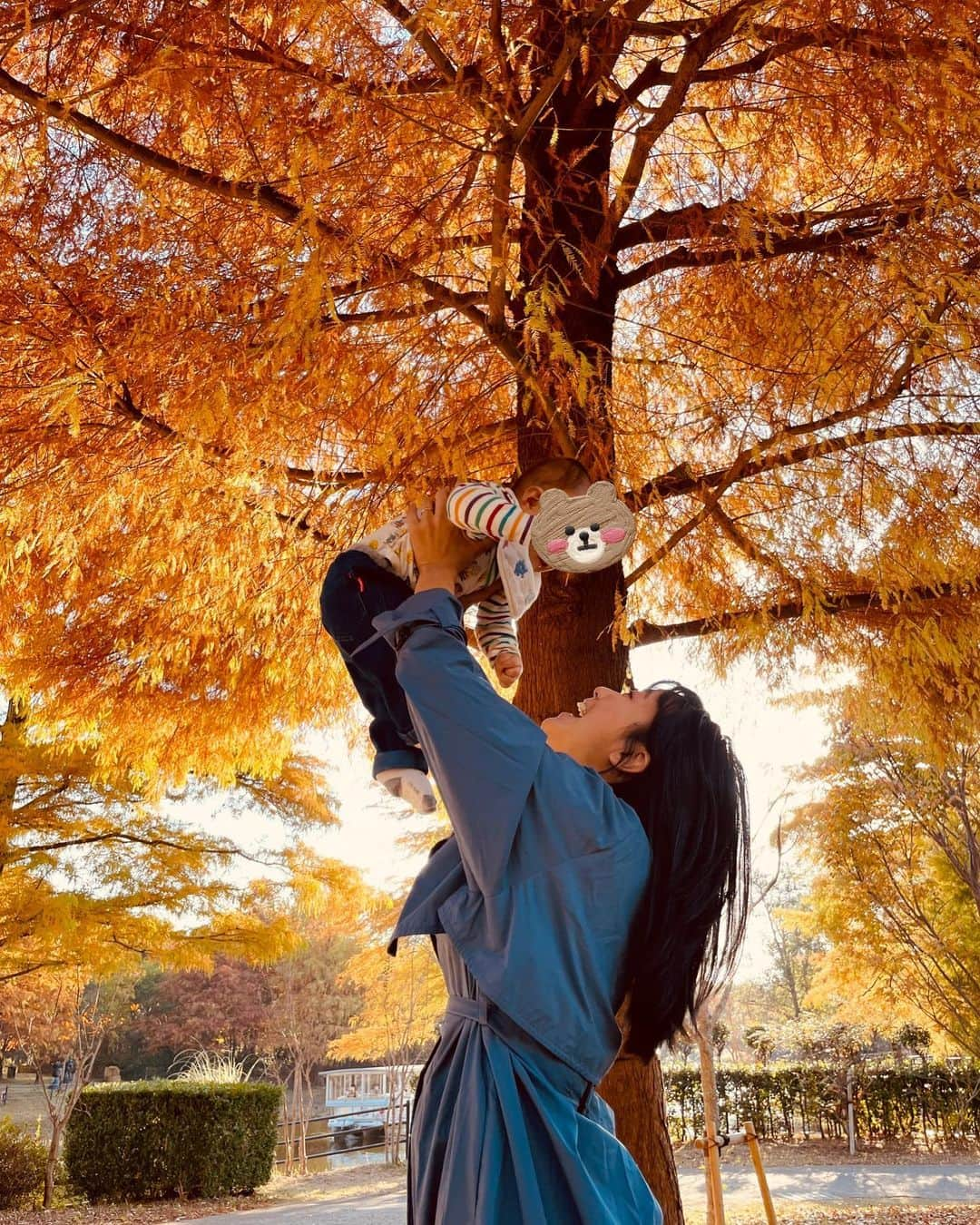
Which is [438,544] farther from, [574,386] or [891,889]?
[891,889]

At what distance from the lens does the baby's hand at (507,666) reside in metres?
1.75

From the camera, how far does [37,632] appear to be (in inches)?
204

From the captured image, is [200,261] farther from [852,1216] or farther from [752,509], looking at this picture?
[852,1216]

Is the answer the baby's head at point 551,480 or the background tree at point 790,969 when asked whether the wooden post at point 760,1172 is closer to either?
the baby's head at point 551,480

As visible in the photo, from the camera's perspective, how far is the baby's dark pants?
5.61 ft

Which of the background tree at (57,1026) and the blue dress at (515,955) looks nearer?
the blue dress at (515,955)

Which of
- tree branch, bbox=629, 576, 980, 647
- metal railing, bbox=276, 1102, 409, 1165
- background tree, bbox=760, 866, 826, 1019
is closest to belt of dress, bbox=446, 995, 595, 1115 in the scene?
tree branch, bbox=629, 576, 980, 647

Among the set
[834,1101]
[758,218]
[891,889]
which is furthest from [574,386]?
[834,1101]

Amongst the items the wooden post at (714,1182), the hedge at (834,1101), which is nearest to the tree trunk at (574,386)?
the wooden post at (714,1182)

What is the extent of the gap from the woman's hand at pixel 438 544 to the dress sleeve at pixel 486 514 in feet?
0.09

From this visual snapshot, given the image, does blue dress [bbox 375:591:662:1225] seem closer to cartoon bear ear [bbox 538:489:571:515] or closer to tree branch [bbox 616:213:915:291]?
cartoon bear ear [bbox 538:489:571:515]

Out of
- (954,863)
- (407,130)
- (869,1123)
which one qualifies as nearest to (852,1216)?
(954,863)

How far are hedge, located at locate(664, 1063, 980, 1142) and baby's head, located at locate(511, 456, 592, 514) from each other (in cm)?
1335

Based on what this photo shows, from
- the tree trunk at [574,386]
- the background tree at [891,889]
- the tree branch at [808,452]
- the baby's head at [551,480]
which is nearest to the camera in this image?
the baby's head at [551,480]
